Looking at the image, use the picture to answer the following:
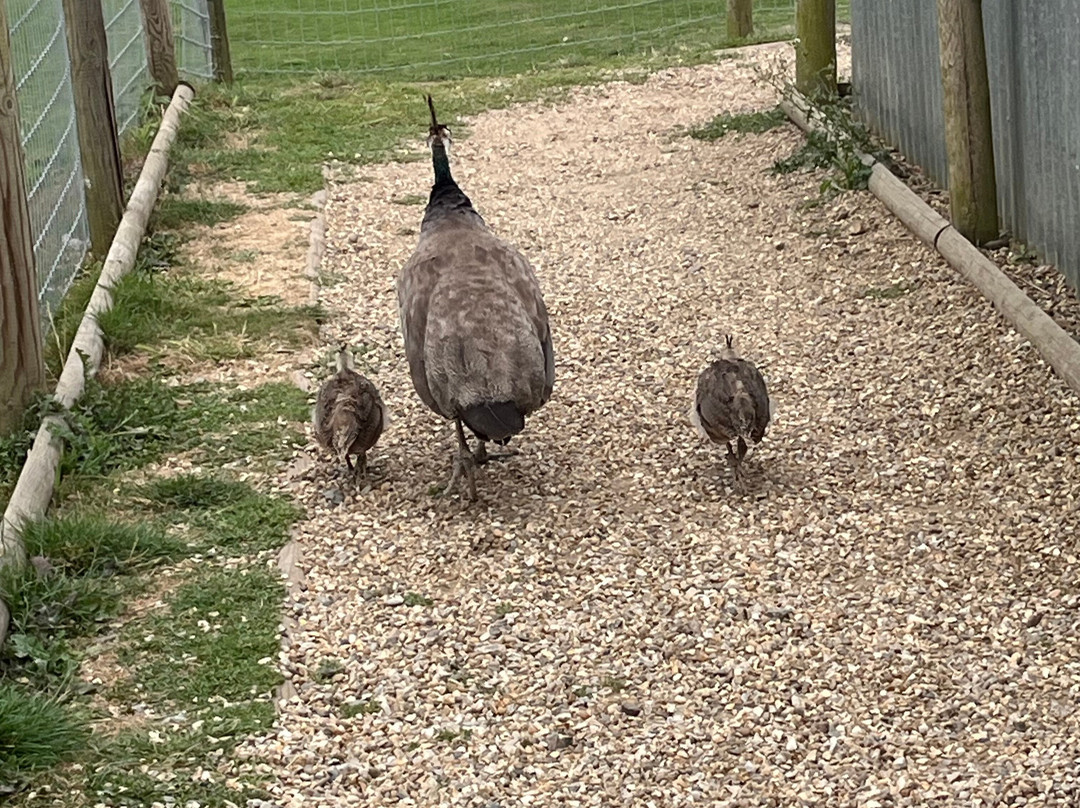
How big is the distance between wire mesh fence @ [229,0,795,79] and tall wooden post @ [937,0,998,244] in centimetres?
696

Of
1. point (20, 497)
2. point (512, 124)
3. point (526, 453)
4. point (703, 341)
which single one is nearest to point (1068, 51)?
point (703, 341)

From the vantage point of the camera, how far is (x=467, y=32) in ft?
56.7

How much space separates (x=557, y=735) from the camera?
4.77 metres

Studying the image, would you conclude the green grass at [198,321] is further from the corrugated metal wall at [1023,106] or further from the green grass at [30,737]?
the corrugated metal wall at [1023,106]

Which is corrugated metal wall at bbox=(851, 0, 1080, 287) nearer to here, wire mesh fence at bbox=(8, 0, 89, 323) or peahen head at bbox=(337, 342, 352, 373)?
peahen head at bbox=(337, 342, 352, 373)

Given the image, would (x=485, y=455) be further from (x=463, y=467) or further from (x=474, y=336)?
(x=474, y=336)

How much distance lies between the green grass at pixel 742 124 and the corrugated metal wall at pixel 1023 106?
1489mm

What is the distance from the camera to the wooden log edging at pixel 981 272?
680 cm

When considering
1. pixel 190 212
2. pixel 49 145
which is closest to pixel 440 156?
pixel 49 145

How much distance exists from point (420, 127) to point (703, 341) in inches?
207

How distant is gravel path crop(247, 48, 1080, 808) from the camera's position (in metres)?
4.63

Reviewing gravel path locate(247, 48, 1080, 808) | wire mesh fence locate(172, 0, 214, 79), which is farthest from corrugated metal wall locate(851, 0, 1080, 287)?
wire mesh fence locate(172, 0, 214, 79)

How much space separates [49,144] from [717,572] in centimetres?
477

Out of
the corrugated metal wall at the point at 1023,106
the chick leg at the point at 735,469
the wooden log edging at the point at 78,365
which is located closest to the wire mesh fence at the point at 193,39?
the wooden log edging at the point at 78,365
